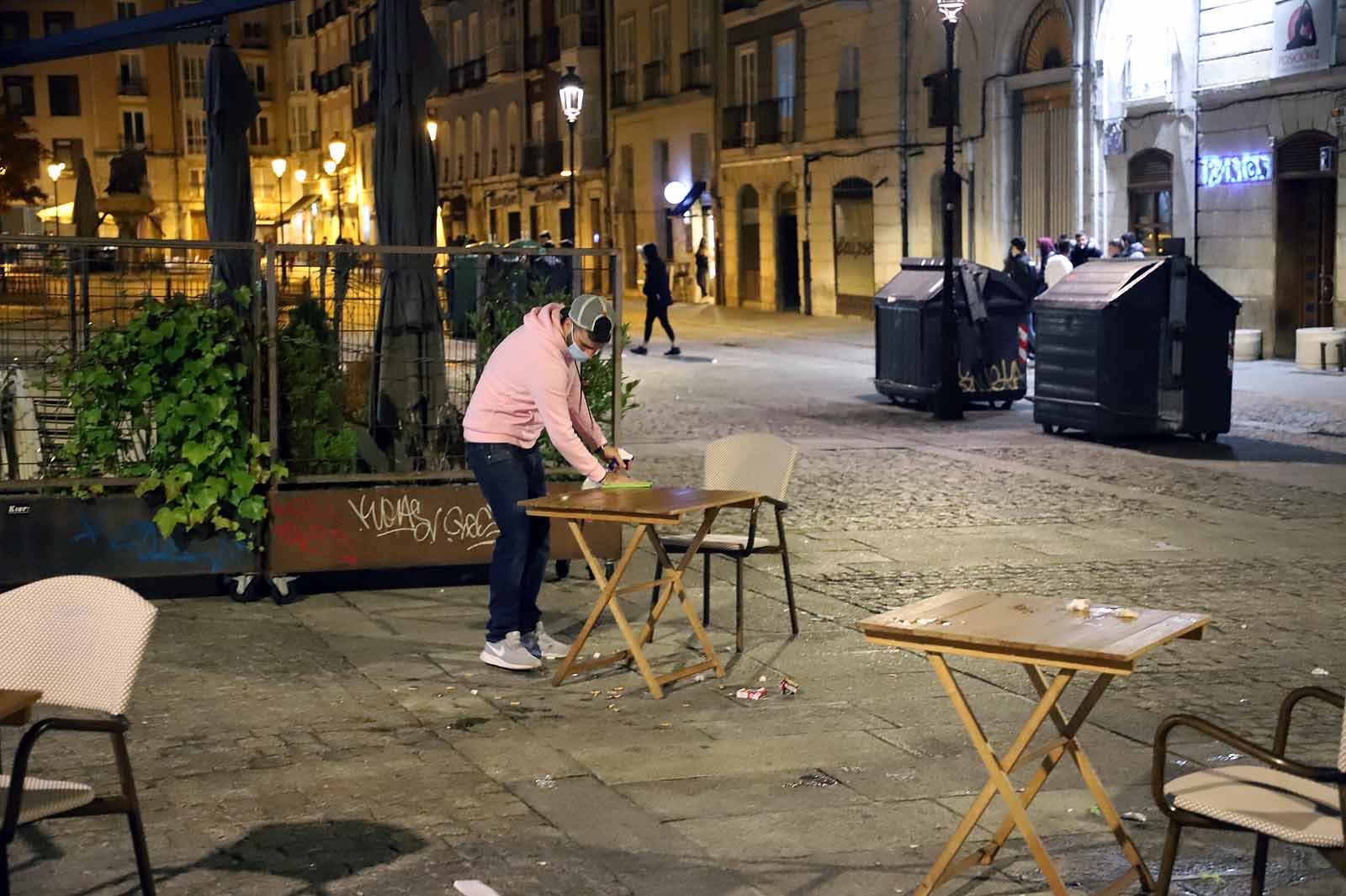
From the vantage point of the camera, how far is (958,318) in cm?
1880

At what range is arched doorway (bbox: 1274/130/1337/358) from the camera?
78.8 ft

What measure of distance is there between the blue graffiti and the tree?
49.9 m

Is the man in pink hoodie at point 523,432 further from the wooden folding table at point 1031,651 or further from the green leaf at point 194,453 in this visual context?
the wooden folding table at point 1031,651

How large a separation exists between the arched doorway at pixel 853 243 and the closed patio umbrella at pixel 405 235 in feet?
82.0

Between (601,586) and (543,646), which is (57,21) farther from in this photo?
(601,586)

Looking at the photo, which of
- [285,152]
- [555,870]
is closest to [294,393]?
[555,870]

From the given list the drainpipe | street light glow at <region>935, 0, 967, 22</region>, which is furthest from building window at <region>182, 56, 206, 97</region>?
street light glow at <region>935, 0, 967, 22</region>

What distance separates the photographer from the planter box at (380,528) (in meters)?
9.16

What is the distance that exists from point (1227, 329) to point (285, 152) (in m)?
78.9

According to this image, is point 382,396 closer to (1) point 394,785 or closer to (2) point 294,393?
(2) point 294,393

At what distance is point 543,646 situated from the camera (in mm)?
8094

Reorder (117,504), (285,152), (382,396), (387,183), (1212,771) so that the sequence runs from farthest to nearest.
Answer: (285,152)
(387,183)
(382,396)
(117,504)
(1212,771)

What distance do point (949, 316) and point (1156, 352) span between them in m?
2.97

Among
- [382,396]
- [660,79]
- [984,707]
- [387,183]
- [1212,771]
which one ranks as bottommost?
[984,707]
